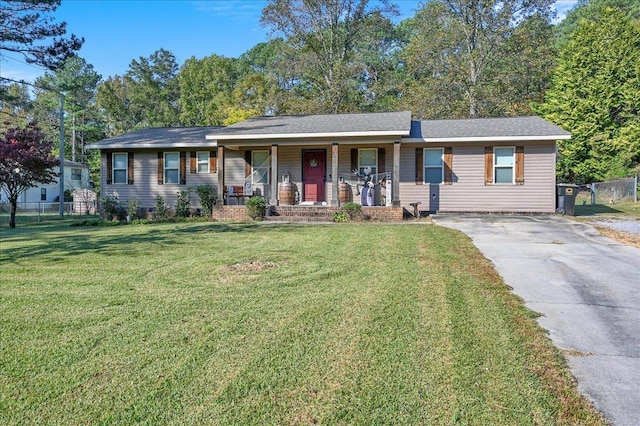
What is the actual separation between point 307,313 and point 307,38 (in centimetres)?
2682

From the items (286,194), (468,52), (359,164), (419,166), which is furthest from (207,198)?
(468,52)

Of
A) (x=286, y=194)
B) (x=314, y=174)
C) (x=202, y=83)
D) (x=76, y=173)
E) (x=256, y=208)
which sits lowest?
(x=256, y=208)

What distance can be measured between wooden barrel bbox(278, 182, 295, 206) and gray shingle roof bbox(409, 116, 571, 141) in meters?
4.25

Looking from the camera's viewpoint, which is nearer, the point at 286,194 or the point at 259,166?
the point at 286,194

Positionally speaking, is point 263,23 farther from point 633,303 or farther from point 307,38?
point 633,303

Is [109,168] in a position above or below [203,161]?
below

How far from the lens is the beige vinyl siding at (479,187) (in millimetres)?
13586

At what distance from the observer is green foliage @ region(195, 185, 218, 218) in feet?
47.8

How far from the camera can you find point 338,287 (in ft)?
16.0

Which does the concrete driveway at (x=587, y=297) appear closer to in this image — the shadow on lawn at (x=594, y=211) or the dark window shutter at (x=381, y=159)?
the shadow on lawn at (x=594, y=211)

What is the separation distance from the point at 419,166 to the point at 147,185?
32.6 ft

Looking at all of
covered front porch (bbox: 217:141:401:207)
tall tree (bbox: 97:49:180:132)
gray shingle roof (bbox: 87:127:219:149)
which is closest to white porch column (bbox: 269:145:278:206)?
covered front porch (bbox: 217:141:401:207)

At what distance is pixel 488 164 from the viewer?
1390 centimetres

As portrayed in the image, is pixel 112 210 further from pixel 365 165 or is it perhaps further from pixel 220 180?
pixel 365 165
